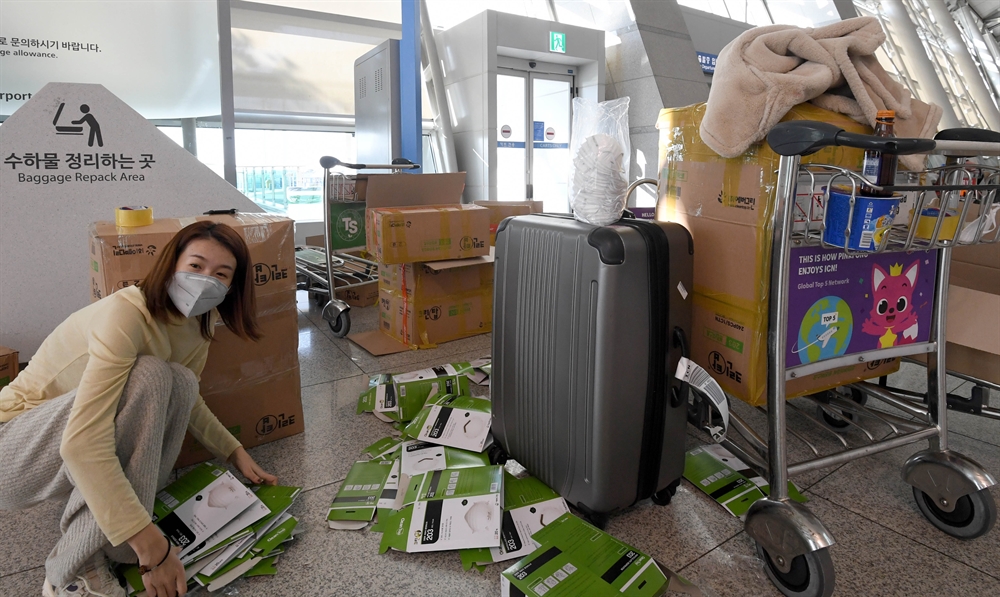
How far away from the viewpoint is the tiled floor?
118 centimetres

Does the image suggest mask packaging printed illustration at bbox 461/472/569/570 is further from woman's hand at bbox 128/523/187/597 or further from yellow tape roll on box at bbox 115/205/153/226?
yellow tape roll on box at bbox 115/205/153/226

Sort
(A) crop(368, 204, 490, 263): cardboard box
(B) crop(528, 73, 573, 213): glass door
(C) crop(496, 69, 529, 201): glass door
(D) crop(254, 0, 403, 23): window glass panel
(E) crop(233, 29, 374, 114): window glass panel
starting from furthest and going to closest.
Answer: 1. (B) crop(528, 73, 573, 213): glass door
2. (C) crop(496, 69, 529, 201): glass door
3. (D) crop(254, 0, 403, 23): window glass panel
4. (E) crop(233, 29, 374, 114): window glass panel
5. (A) crop(368, 204, 490, 263): cardboard box

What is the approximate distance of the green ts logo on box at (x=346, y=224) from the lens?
3627 millimetres

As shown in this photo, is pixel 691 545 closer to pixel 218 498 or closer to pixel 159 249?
pixel 218 498

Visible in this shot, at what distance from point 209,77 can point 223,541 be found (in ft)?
9.19

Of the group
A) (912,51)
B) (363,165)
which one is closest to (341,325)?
(363,165)

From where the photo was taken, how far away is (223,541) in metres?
1.23

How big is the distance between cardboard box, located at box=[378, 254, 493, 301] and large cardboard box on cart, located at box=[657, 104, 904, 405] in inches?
56.2

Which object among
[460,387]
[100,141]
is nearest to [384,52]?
[100,141]

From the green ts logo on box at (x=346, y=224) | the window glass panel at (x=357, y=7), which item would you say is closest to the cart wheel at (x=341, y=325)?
the green ts logo on box at (x=346, y=224)

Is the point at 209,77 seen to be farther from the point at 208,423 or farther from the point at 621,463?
the point at 621,463

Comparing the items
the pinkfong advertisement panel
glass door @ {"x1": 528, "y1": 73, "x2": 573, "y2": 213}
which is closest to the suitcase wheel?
the pinkfong advertisement panel

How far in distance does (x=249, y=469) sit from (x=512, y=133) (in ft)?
15.2

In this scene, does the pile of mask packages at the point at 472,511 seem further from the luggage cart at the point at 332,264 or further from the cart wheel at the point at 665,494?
the luggage cart at the point at 332,264
